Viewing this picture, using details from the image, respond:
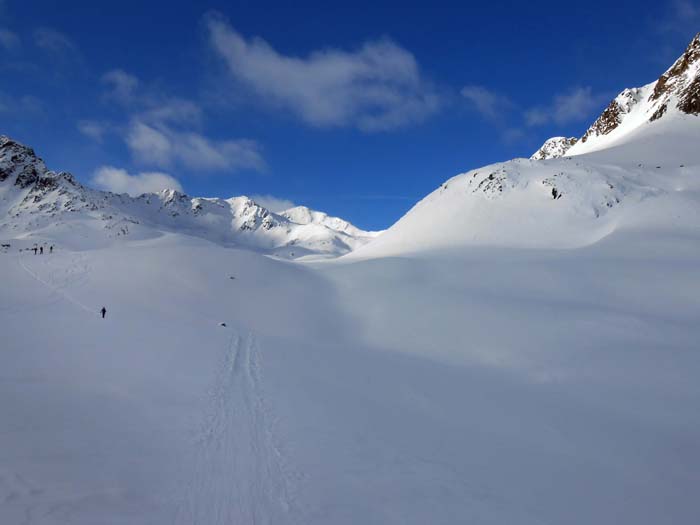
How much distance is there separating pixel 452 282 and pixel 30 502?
25.1 meters

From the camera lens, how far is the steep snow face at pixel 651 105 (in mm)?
60625

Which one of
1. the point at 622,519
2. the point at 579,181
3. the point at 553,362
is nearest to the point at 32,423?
the point at 622,519

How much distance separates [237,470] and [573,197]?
42735mm

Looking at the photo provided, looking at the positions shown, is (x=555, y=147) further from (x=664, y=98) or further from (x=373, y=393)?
(x=373, y=393)

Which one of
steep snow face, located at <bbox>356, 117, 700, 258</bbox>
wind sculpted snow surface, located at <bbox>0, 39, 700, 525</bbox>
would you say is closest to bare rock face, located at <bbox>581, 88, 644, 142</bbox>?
steep snow face, located at <bbox>356, 117, 700, 258</bbox>

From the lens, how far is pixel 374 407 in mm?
11195

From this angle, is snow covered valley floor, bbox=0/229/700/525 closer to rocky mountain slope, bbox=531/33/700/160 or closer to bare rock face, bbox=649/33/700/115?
bare rock face, bbox=649/33/700/115

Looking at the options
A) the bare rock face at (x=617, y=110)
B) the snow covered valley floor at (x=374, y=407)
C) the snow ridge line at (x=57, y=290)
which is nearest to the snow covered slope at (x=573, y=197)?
the snow covered valley floor at (x=374, y=407)

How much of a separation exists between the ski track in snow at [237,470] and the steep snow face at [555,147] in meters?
125

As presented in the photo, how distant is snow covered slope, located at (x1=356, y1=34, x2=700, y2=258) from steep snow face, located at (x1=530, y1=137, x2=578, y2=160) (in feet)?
169

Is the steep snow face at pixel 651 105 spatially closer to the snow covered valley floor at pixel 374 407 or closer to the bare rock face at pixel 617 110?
the bare rock face at pixel 617 110

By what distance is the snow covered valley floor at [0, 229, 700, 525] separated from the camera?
6.47m

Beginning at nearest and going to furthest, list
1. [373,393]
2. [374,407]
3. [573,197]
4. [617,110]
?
[374,407]
[373,393]
[573,197]
[617,110]

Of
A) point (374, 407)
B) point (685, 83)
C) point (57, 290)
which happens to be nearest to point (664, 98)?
point (685, 83)
